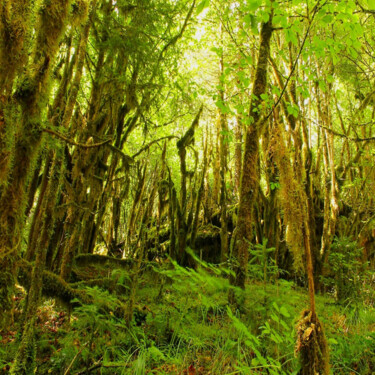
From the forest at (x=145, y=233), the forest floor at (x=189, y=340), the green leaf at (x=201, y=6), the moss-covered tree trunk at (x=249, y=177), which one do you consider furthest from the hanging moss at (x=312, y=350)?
the green leaf at (x=201, y=6)

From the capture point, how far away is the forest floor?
2756 mm

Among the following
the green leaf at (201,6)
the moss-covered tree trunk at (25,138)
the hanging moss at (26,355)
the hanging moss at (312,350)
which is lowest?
the hanging moss at (26,355)

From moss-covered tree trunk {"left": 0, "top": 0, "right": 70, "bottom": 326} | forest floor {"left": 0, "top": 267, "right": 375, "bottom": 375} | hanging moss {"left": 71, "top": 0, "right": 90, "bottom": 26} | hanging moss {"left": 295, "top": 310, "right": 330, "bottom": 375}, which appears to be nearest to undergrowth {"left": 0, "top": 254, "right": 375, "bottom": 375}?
A: forest floor {"left": 0, "top": 267, "right": 375, "bottom": 375}

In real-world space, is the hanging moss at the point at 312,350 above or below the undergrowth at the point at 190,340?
above

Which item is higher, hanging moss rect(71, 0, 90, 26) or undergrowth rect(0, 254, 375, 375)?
hanging moss rect(71, 0, 90, 26)

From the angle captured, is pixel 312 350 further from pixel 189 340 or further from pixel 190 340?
pixel 189 340

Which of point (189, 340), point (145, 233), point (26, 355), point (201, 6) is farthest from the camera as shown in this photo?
point (145, 233)

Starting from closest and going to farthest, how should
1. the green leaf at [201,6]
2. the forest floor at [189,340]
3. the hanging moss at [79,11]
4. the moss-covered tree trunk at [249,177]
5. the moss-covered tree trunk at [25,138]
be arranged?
the moss-covered tree trunk at [25,138]
the forest floor at [189,340]
the green leaf at [201,6]
the hanging moss at [79,11]
the moss-covered tree trunk at [249,177]

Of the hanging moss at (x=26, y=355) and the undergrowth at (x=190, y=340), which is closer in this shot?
the hanging moss at (x=26, y=355)

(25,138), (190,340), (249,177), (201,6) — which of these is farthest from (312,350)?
(201,6)

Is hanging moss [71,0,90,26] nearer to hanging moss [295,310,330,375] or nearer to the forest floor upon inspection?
the forest floor

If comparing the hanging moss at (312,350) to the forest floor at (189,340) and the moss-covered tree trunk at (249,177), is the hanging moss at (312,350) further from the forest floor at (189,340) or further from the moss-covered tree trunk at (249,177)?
the moss-covered tree trunk at (249,177)

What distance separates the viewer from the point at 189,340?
11.3 feet

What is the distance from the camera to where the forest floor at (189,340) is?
276 cm
